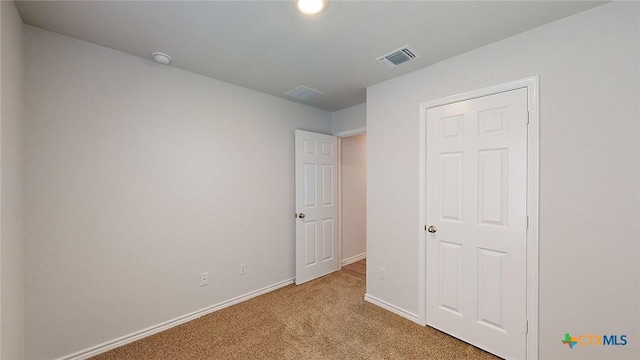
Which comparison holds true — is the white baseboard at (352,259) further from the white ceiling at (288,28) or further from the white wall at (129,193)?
the white ceiling at (288,28)

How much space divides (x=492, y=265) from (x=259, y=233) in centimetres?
234

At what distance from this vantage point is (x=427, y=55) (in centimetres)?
Result: 205

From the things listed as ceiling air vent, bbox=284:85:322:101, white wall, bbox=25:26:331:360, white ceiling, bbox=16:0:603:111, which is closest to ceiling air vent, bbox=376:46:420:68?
white ceiling, bbox=16:0:603:111

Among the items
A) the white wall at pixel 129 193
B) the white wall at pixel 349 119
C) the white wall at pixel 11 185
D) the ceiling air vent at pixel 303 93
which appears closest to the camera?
the white wall at pixel 11 185

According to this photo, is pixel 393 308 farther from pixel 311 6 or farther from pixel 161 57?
pixel 161 57

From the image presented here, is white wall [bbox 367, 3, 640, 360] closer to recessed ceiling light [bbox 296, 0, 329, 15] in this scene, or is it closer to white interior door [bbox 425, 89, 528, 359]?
white interior door [bbox 425, 89, 528, 359]

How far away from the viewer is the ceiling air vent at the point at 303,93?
2816 mm

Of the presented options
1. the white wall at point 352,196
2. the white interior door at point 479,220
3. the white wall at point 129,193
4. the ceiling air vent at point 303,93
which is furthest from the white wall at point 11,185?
the white wall at point 352,196

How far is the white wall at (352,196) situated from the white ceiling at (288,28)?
183 cm

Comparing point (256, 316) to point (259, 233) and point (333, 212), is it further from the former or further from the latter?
point (333, 212)

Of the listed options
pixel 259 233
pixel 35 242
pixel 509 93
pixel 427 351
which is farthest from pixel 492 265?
pixel 35 242

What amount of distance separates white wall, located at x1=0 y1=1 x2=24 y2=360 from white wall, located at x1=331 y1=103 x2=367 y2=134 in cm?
308

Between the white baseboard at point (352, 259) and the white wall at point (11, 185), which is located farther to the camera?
the white baseboard at point (352, 259)

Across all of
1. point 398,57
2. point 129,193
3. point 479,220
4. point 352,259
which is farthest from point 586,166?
point 129,193
